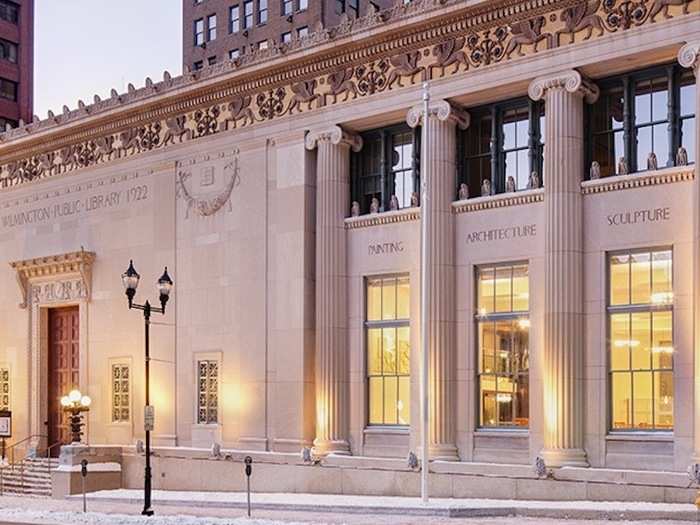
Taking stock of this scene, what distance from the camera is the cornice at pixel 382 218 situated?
32125mm

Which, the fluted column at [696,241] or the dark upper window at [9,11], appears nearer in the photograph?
the fluted column at [696,241]

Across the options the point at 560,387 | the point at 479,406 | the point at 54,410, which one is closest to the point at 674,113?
the point at 560,387

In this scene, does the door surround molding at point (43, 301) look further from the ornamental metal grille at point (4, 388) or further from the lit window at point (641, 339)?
the lit window at point (641, 339)

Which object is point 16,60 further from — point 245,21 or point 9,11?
point 245,21

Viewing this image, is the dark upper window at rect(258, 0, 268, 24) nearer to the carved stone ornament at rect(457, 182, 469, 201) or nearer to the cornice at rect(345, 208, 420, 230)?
the cornice at rect(345, 208, 420, 230)

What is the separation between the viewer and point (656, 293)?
2730 cm

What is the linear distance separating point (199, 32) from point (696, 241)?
56164 millimetres

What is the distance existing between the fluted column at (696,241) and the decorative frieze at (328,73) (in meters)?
1.09

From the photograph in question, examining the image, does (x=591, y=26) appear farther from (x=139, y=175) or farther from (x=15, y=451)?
(x=15, y=451)

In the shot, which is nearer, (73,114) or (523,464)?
(523,464)

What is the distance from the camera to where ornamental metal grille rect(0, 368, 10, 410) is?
144ft

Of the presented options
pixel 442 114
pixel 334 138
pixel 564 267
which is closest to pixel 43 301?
pixel 334 138

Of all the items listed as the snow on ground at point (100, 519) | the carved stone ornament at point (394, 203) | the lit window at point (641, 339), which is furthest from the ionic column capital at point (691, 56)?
the snow on ground at point (100, 519)

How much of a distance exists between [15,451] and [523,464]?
21938 millimetres
